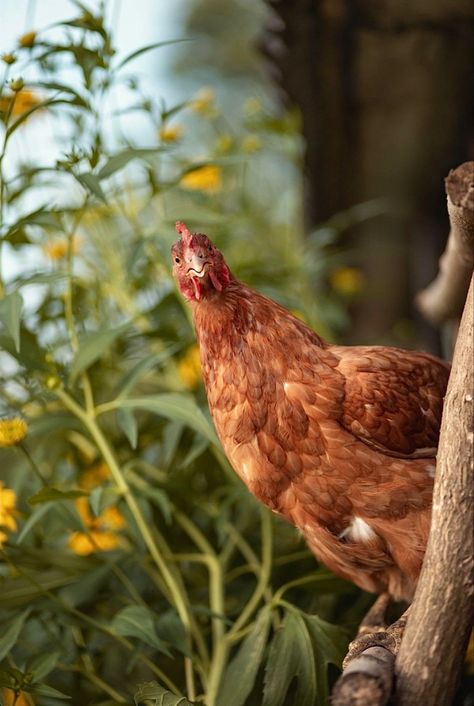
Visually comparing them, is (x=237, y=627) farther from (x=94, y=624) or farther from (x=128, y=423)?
(x=128, y=423)

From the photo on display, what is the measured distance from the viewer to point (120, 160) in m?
0.85

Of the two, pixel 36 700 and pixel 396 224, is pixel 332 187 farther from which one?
pixel 36 700

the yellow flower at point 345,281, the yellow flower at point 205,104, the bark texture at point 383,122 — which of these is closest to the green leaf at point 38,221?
the yellow flower at point 205,104

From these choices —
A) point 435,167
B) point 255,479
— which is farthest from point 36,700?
point 435,167

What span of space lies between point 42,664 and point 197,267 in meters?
0.46

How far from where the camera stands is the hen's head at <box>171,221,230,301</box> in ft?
2.31

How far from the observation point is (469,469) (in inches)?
23.1

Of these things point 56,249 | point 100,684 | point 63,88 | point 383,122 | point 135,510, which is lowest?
point 100,684

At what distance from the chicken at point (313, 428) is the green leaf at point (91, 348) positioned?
172 millimetres

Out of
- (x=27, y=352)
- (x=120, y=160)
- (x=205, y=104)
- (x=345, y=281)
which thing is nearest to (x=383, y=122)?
(x=345, y=281)

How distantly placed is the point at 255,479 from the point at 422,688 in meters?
0.24

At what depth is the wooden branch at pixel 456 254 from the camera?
0.65 m

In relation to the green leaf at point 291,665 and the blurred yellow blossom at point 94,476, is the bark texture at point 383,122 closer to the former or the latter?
the blurred yellow blossom at point 94,476

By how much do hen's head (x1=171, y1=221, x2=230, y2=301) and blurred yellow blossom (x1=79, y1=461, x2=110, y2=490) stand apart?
52 cm
